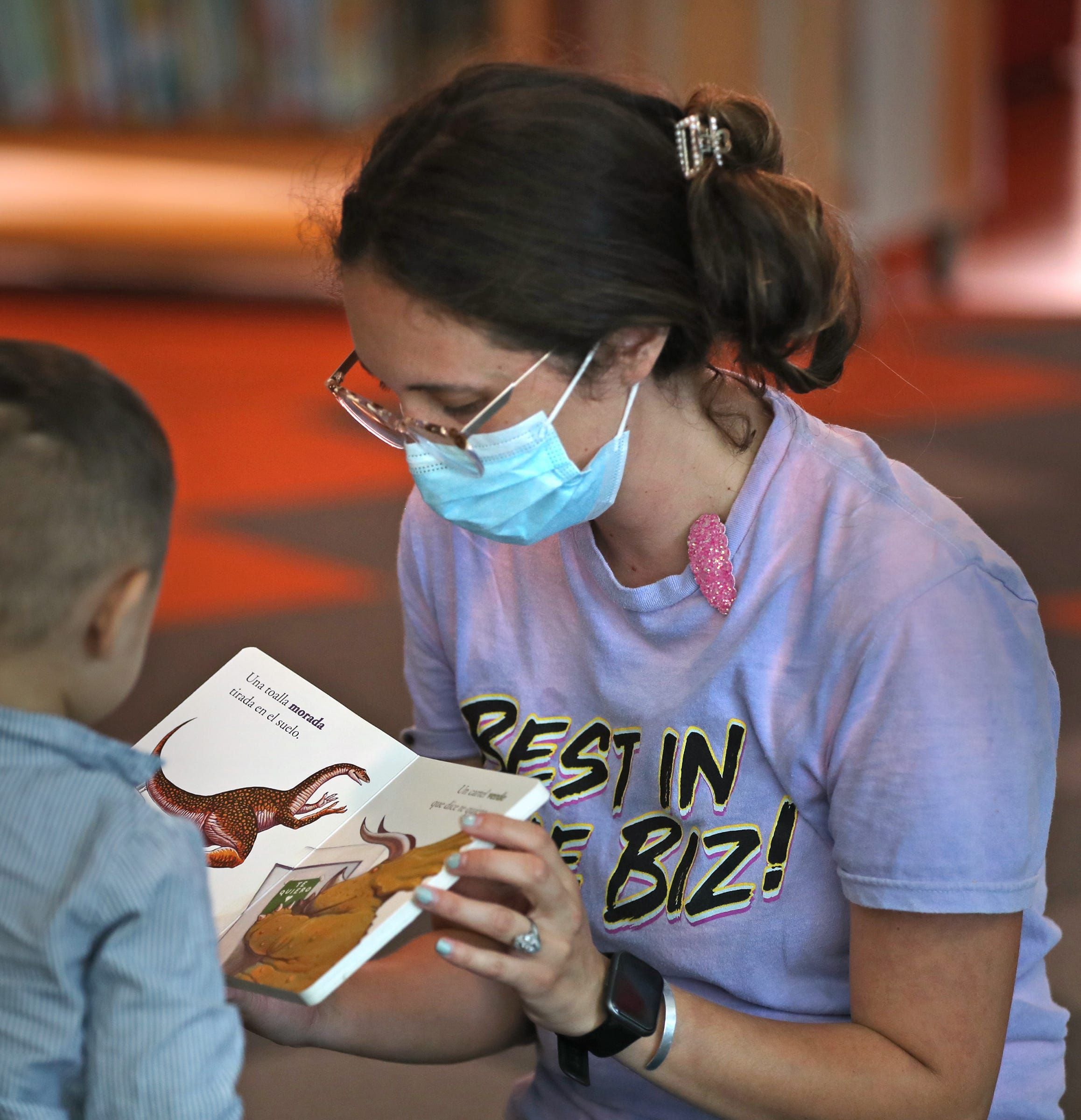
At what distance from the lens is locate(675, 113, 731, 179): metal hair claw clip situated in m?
1.17

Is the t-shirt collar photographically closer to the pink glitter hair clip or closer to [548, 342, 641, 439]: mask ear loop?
the pink glitter hair clip

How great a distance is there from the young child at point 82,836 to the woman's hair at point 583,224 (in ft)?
1.03

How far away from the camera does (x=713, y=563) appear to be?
1208 mm

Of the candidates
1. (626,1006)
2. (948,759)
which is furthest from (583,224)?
(626,1006)

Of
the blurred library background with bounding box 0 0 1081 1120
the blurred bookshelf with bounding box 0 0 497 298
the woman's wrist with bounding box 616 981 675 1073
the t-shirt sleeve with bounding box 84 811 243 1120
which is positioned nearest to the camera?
the t-shirt sleeve with bounding box 84 811 243 1120

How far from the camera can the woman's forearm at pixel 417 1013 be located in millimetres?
Result: 1296

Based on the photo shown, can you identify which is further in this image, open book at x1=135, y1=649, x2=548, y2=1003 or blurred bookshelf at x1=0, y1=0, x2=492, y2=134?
blurred bookshelf at x1=0, y1=0, x2=492, y2=134

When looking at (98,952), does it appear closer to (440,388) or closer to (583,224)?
(440,388)

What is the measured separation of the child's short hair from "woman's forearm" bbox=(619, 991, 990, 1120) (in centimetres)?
53

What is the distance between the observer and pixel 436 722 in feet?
4.81

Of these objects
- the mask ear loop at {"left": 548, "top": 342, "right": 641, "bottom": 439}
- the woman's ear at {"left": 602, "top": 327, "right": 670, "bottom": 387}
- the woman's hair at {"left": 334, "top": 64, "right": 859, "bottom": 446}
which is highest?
the woman's hair at {"left": 334, "top": 64, "right": 859, "bottom": 446}

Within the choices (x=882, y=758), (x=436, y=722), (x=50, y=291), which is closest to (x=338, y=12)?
(x=50, y=291)

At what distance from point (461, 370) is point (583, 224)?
0.15 meters

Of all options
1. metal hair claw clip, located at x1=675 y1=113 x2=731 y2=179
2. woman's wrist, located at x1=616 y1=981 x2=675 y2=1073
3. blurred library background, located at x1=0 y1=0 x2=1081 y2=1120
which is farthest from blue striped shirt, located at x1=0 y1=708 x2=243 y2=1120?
blurred library background, located at x1=0 y1=0 x2=1081 y2=1120
